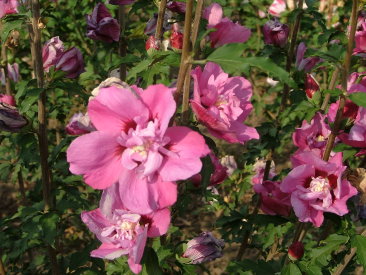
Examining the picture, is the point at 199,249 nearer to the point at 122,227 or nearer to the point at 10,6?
the point at 122,227

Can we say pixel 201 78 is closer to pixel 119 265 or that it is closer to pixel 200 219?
pixel 119 265

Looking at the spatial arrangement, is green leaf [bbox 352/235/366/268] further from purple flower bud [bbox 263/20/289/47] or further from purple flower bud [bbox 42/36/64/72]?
purple flower bud [bbox 42/36/64/72]

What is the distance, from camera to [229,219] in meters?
2.63

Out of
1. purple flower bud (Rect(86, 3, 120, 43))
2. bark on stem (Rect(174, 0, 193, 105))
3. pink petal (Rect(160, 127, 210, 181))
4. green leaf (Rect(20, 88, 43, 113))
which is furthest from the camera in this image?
purple flower bud (Rect(86, 3, 120, 43))

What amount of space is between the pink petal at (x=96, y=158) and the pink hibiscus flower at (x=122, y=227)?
0.05 meters

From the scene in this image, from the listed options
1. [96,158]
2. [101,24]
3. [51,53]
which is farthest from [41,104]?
[96,158]

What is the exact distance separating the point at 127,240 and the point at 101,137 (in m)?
0.37

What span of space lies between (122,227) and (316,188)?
2.82 ft

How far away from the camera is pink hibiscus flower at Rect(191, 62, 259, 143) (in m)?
1.28

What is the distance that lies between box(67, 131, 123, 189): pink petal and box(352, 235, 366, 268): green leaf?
1.11 metres

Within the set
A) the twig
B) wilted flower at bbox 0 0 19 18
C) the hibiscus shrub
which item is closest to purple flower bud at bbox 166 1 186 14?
the hibiscus shrub

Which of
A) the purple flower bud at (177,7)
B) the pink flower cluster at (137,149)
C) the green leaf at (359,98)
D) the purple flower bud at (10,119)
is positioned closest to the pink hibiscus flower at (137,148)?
the pink flower cluster at (137,149)

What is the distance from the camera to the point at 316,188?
6.04 feet

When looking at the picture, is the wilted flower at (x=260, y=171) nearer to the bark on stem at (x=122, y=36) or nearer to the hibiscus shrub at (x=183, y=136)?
the hibiscus shrub at (x=183, y=136)
